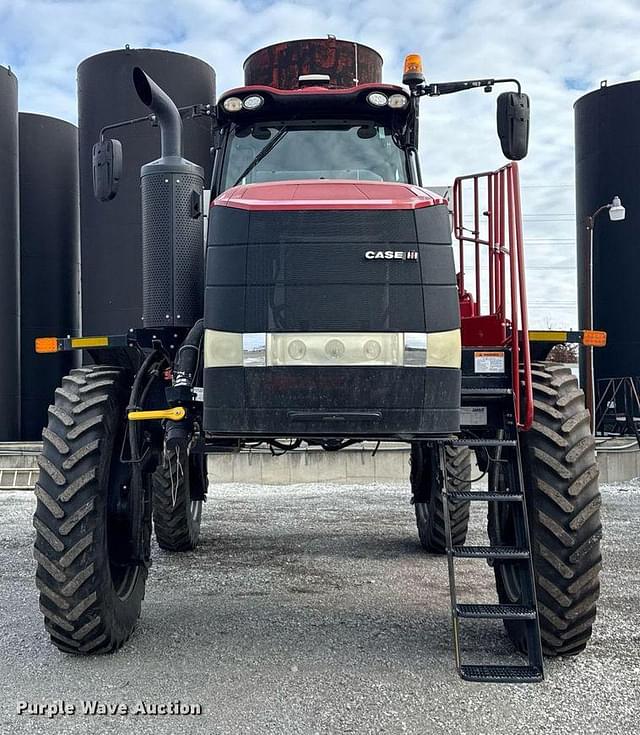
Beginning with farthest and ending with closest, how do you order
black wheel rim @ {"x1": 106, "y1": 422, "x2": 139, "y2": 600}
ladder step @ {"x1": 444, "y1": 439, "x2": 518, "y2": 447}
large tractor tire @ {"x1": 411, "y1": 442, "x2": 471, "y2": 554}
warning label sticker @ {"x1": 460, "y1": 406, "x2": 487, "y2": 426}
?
1. large tractor tire @ {"x1": 411, "y1": 442, "x2": 471, "y2": 554}
2. black wheel rim @ {"x1": 106, "y1": 422, "x2": 139, "y2": 600}
3. warning label sticker @ {"x1": 460, "y1": 406, "x2": 487, "y2": 426}
4. ladder step @ {"x1": 444, "y1": 439, "x2": 518, "y2": 447}

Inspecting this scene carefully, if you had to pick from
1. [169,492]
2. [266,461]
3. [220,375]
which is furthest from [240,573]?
[266,461]

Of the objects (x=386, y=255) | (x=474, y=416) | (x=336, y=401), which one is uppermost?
(x=386, y=255)

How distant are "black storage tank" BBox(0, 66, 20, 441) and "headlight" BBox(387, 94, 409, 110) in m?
15.9

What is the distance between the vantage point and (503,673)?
155 inches

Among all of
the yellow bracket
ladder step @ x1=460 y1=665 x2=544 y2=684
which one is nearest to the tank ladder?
ladder step @ x1=460 y1=665 x2=544 y2=684

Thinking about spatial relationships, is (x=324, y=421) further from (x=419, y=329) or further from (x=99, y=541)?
(x=99, y=541)

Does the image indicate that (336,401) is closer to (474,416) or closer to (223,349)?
(223,349)

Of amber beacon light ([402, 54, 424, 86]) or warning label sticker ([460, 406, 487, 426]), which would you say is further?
amber beacon light ([402, 54, 424, 86])

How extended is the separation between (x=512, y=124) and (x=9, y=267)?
17.0 metres

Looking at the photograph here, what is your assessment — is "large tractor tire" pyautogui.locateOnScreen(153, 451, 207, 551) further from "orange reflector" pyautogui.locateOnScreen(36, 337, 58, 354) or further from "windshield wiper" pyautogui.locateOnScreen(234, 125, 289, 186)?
"windshield wiper" pyautogui.locateOnScreen(234, 125, 289, 186)

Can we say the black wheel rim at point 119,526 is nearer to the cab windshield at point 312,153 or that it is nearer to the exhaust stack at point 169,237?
the exhaust stack at point 169,237

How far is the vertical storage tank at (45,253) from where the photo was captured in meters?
20.9

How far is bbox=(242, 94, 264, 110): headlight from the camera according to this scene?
5164mm

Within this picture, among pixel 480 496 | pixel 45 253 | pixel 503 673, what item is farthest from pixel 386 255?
pixel 45 253
